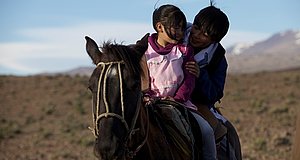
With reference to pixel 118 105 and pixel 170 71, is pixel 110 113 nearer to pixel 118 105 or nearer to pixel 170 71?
pixel 118 105

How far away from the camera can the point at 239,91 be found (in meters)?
46.9

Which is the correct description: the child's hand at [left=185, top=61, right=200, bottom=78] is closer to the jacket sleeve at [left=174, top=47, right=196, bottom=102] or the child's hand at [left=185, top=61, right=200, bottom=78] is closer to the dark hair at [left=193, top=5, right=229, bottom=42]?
the jacket sleeve at [left=174, top=47, right=196, bottom=102]

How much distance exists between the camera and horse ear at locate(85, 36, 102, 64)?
205 inches

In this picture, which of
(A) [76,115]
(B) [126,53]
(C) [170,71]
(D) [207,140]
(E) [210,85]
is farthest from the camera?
(A) [76,115]

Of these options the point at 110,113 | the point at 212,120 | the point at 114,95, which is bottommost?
the point at 212,120

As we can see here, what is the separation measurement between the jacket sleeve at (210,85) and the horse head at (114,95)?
129 centimetres

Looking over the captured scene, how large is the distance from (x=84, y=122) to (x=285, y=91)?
17117mm

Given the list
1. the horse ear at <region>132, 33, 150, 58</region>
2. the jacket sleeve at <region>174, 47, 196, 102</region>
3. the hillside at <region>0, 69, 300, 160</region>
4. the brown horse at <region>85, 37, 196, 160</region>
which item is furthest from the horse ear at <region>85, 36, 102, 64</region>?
the hillside at <region>0, 69, 300, 160</region>

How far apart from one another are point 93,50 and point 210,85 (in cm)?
160

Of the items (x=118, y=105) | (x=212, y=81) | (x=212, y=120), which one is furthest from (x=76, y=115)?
(x=118, y=105)

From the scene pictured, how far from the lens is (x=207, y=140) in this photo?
6.19 m

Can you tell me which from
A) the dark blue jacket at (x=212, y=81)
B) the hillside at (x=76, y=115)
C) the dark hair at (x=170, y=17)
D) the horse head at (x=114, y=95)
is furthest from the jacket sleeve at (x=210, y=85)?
the hillside at (x=76, y=115)

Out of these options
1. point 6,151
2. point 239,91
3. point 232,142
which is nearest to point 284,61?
point 239,91

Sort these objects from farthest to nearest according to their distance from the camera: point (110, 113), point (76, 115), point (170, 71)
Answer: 1. point (76, 115)
2. point (170, 71)
3. point (110, 113)
